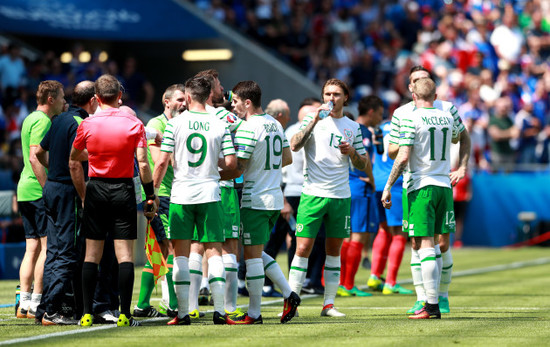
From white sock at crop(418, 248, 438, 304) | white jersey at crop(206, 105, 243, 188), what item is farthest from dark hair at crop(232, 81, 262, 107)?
white sock at crop(418, 248, 438, 304)


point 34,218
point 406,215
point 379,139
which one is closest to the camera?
point 406,215

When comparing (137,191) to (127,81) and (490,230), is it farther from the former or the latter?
(490,230)

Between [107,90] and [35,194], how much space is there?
2.03 meters

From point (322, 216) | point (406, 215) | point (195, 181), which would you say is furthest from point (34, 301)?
point (406, 215)

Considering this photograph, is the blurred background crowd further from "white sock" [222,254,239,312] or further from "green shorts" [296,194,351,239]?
"white sock" [222,254,239,312]

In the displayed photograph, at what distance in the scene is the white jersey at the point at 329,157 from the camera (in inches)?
403

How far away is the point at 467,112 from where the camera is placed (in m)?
25.2

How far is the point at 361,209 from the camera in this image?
521 inches

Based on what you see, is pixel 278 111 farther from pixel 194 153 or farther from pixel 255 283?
pixel 255 283

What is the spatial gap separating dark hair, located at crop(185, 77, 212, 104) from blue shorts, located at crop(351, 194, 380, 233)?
4452 mm

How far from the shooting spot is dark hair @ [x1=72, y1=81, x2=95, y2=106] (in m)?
9.84

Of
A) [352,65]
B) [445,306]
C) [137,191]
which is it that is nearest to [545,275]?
[445,306]

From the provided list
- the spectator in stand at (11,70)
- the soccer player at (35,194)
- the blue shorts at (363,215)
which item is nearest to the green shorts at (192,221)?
the soccer player at (35,194)

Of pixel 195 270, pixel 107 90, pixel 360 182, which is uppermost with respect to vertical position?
pixel 107 90
